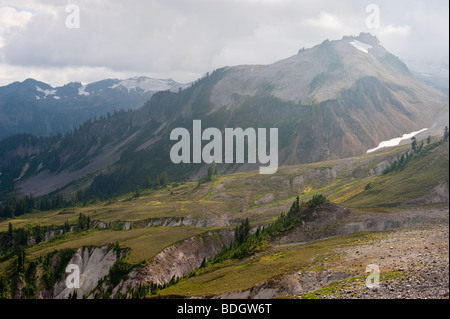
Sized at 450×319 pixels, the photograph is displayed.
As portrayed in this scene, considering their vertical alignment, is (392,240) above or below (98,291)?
above

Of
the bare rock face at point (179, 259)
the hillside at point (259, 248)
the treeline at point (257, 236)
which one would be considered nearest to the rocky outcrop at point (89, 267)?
the hillside at point (259, 248)

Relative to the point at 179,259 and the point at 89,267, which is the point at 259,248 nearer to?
the point at 179,259

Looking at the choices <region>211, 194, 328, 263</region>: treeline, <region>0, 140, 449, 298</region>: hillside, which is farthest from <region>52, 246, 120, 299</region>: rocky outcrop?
<region>211, 194, 328, 263</region>: treeline

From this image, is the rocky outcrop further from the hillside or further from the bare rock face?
the bare rock face

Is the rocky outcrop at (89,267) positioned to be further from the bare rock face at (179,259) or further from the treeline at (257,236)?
the treeline at (257,236)

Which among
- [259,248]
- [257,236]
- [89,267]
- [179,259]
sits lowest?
[89,267]

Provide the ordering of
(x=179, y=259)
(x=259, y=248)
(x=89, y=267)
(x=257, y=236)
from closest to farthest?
(x=259, y=248), (x=257, y=236), (x=179, y=259), (x=89, y=267)

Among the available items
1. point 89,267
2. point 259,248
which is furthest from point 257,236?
point 89,267

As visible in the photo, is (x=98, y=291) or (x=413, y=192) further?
(x=413, y=192)

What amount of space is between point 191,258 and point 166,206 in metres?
72.3
